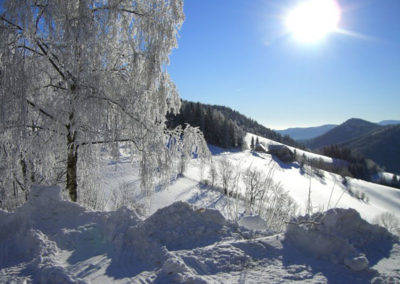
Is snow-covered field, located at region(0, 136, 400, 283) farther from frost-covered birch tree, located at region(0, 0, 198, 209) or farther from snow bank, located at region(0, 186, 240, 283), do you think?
frost-covered birch tree, located at region(0, 0, 198, 209)

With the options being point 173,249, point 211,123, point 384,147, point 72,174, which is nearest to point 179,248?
point 173,249

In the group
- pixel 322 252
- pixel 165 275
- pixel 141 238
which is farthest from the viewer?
pixel 141 238

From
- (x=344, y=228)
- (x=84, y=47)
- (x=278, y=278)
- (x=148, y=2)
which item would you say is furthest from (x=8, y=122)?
(x=344, y=228)

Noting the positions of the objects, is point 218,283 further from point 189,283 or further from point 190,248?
point 190,248

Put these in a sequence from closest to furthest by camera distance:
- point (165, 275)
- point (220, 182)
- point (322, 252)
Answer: point (165, 275)
point (322, 252)
point (220, 182)

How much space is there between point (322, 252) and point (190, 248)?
1.41 m

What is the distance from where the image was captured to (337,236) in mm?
2482

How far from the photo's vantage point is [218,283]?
2.01 meters

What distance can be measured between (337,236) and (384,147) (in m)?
181

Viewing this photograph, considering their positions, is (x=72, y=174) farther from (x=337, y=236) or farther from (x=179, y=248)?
(x=337, y=236)

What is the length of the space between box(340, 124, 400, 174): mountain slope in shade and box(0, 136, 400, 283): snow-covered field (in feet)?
523

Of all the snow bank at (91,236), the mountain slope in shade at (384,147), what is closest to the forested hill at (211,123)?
the snow bank at (91,236)

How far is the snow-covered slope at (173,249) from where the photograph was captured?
2133 mm

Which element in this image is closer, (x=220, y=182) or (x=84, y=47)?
(x=84, y=47)
